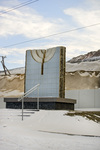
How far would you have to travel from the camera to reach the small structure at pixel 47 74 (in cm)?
2064

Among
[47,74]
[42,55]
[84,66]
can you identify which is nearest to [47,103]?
[47,74]

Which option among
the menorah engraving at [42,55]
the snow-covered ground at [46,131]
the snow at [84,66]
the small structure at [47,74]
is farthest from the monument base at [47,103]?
the snow at [84,66]

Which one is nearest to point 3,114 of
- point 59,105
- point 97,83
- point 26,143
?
point 59,105

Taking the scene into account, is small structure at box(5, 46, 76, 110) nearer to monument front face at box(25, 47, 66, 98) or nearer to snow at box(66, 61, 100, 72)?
monument front face at box(25, 47, 66, 98)

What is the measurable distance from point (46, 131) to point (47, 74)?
8.92 metres

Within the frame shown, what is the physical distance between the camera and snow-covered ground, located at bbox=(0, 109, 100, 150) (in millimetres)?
8893

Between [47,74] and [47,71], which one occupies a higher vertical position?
[47,71]

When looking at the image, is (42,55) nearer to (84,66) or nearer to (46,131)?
(46,131)

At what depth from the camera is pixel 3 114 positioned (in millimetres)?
17266

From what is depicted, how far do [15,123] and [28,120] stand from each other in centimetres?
68

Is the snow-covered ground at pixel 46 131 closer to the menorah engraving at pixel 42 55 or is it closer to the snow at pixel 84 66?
the menorah engraving at pixel 42 55

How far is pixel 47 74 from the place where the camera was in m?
21.3

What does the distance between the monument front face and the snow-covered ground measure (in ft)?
14.0

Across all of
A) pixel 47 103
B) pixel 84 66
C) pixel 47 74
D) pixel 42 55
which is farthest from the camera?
pixel 84 66
